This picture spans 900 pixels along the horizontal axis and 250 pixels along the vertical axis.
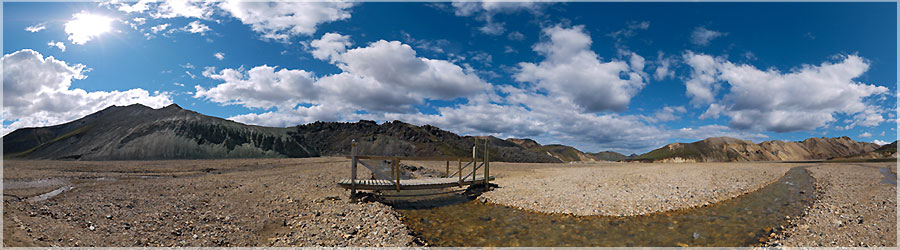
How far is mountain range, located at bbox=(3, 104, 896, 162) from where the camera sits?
70.4 m

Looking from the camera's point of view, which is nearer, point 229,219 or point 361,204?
point 229,219

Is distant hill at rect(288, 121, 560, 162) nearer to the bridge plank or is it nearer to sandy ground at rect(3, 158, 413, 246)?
the bridge plank

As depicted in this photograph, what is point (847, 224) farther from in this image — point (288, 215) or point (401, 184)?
point (288, 215)

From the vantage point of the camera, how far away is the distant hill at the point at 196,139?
69.3 metres

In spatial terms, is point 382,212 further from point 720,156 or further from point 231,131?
point 720,156

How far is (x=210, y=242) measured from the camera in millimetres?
8531

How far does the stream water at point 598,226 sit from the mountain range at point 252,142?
62558 mm

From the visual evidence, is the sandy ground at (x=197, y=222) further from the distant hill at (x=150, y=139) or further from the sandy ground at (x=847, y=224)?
the distant hill at (x=150, y=139)

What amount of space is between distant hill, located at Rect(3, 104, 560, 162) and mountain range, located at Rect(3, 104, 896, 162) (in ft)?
0.49

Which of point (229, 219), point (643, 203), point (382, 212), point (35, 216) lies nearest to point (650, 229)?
point (643, 203)

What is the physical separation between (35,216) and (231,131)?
87667 mm

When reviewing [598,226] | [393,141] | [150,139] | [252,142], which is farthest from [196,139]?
[598,226]

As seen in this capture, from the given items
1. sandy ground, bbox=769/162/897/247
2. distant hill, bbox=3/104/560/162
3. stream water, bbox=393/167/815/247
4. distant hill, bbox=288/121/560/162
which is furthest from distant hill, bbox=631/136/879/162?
stream water, bbox=393/167/815/247

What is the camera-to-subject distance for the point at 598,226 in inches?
436
